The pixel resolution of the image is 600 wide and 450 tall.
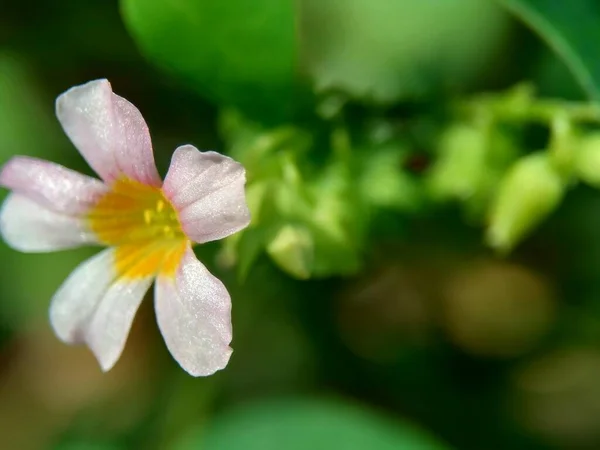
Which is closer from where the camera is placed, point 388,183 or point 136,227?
point 136,227

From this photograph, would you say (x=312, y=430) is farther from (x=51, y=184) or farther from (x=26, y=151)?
(x=26, y=151)

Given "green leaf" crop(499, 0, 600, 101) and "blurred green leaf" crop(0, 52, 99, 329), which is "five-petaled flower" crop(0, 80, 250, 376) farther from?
"blurred green leaf" crop(0, 52, 99, 329)

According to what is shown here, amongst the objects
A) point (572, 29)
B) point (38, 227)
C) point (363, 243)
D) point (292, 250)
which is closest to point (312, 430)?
point (363, 243)

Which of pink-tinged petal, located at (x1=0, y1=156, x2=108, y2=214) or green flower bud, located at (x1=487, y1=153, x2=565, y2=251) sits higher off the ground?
green flower bud, located at (x1=487, y1=153, x2=565, y2=251)

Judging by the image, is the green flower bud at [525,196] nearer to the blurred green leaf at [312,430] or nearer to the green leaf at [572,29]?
the green leaf at [572,29]

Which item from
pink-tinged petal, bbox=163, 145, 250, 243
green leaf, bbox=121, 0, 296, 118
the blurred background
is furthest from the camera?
the blurred background

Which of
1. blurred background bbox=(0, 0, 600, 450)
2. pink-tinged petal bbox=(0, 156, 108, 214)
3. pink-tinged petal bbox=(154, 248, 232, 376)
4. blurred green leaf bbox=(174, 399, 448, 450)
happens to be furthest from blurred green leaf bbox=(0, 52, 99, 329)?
pink-tinged petal bbox=(154, 248, 232, 376)

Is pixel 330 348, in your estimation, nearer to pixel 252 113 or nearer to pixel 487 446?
pixel 487 446
